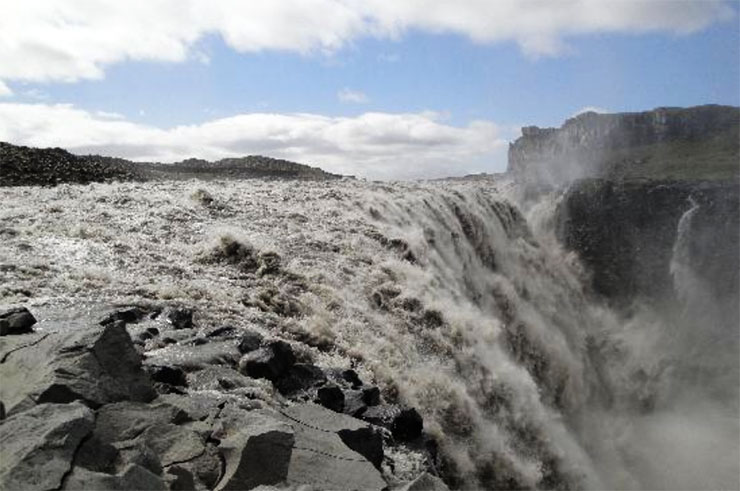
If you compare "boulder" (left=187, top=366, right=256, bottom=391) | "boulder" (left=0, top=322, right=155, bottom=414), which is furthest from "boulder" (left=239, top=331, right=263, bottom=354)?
"boulder" (left=0, top=322, right=155, bottom=414)

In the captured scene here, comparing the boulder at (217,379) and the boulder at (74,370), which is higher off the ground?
the boulder at (74,370)

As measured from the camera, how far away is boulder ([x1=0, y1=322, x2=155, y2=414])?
4.94m

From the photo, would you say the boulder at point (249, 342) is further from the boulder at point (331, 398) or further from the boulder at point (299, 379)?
the boulder at point (331, 398)

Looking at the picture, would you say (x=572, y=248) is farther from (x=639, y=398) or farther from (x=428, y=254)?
(x=428, y=254)

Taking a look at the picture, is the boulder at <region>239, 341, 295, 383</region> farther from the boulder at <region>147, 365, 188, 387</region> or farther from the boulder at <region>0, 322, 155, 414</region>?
the boulder at <region>0, 322, 155, 414</region>

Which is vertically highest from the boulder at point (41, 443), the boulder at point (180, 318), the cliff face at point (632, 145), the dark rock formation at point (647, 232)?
the cliff face at point (632, 145)

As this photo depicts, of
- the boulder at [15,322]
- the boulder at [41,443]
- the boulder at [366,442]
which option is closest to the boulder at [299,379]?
the boulder at [366,442]

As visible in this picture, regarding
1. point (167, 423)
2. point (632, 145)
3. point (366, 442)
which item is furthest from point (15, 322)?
point (632, 145)

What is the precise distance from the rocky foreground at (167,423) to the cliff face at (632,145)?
54.8m

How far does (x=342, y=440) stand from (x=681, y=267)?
141 feet

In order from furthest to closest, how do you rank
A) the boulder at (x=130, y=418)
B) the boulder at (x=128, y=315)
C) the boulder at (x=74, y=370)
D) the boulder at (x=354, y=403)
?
the boulder at (x=128, y=315) < the boulder at (x=354, y=403) < the boulder at (x=74, y=370) < the boulder at (x=130, y=418)

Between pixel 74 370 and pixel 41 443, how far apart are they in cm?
121

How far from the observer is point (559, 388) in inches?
883

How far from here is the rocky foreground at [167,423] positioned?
418 cm
